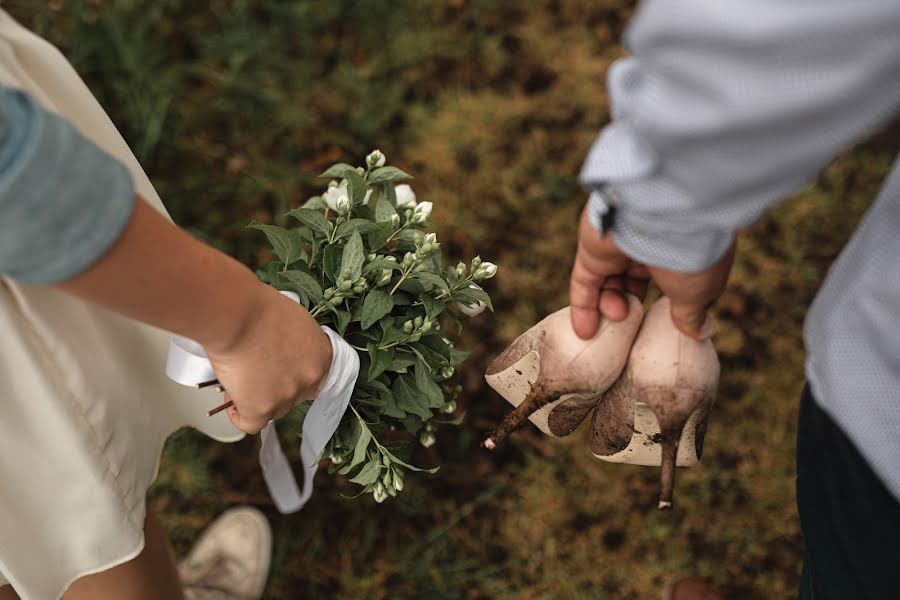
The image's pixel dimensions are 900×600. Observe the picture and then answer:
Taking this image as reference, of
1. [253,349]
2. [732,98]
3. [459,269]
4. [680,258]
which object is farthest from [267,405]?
[732,98]

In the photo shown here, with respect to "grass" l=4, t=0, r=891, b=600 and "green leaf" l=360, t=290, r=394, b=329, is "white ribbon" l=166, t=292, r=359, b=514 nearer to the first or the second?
"green leaf" l=360, t=290, r=394, b=329

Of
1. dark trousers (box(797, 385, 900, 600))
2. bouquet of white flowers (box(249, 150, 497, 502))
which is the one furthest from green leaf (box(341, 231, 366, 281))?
dark trousers (box(797, 385, 900, 600))

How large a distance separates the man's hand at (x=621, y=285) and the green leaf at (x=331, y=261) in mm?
401

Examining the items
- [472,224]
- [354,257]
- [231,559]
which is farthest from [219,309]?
[472,224]

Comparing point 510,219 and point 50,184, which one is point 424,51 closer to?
point 510,219

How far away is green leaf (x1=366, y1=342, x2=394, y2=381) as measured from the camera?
1.19 m

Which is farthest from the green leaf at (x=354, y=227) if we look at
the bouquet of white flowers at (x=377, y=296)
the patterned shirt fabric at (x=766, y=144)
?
the patterned shirt fabric at (x=766, y=144)

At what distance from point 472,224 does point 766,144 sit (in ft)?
5.45

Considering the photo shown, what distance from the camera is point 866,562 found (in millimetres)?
1007

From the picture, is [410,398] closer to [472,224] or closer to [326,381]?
[326,381]

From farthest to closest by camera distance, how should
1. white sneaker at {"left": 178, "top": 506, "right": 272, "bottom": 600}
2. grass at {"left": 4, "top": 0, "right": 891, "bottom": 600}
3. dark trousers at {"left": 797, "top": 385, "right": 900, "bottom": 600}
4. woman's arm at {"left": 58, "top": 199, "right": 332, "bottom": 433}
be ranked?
grass at {"left": 4, "top": 0, "right": 891, "bottom": 600}
white sneaker at {"left": 178, "top": 506, "right": 272, "bottom": 600}
dark trousers at {"left": 797, "top": 385, "right": 900, "bottom": 600}
woman's arm at {"left": 58, "top": 199, "right": 332, "bottom": 433}

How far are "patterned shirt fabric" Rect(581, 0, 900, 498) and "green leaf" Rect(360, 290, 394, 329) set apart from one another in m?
0.40

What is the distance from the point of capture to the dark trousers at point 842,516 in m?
0.96

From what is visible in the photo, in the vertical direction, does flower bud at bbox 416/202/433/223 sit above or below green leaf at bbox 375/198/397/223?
below
